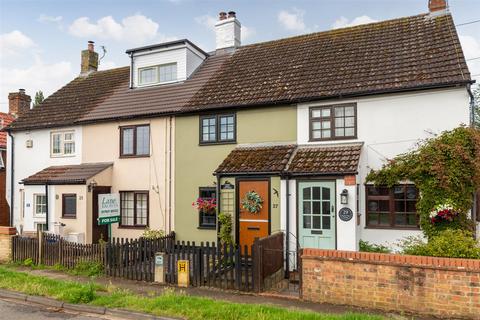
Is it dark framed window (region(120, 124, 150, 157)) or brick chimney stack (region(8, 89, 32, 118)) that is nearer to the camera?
dark framed window (region(120, 124, 150, 157))

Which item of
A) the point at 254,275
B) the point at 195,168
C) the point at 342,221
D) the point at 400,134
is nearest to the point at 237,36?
the point at 195,168

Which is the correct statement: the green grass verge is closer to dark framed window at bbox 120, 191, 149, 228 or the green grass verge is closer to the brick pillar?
the brick pillar

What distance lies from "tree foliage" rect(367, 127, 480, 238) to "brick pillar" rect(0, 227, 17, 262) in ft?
43.2

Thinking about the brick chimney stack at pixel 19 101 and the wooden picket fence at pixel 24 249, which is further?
the brick chimney stack at pixel 19 101

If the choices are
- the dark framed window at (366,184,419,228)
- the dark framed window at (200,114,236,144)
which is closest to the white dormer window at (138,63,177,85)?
→ the dark framed window at (200,114,236,144)

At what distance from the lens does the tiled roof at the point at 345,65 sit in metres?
11.8

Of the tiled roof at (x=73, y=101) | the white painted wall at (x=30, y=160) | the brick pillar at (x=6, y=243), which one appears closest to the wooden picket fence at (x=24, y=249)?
the brick pillar at (x=6, y=243)

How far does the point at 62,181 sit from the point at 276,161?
9.19 m

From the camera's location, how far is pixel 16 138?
18.9 m

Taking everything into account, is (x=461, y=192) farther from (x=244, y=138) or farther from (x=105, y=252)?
(x=105, y=252)

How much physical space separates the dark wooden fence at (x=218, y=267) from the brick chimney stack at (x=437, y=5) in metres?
12.1

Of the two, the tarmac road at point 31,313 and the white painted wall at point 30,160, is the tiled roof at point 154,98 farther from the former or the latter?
the tarmac road at point 31,313

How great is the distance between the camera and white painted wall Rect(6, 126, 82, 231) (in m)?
17.0

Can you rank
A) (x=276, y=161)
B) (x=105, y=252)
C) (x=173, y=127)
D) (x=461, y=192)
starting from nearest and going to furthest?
1. (x=461, y=192)
2. (x=105, y=252)
3. (x=276, y=161)
4. (x=173, y=127)
